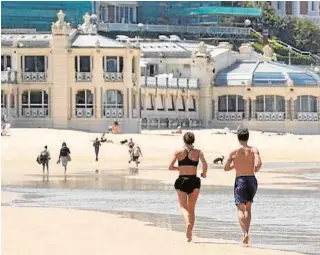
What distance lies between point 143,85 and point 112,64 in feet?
28.8

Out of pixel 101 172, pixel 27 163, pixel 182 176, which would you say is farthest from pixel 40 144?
pixel 182 176

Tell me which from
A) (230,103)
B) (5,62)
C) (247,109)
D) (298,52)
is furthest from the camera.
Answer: (298,52)

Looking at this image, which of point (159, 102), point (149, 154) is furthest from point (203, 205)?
point (159, 102)

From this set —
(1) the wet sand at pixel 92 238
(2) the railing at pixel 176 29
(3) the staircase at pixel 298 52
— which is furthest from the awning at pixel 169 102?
(1) the wet sand at pixel 92 238

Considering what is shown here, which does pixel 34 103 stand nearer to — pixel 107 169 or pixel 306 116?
pixel 306 116

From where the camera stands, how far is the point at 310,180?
118ft

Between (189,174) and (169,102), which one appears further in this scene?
(169,102)

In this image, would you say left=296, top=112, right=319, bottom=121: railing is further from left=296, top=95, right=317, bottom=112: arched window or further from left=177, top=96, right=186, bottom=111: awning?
left=177, top=96, right=186, bottom=111: awning

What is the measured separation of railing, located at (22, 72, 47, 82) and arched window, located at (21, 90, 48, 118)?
2.01 ft

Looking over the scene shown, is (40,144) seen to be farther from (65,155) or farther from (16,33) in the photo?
(16,33)

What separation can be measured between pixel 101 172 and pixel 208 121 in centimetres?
3452

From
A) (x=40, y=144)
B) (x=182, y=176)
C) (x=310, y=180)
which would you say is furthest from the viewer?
(x=40, y=144)

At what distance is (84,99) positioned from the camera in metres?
62.9

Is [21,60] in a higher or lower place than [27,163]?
higher
